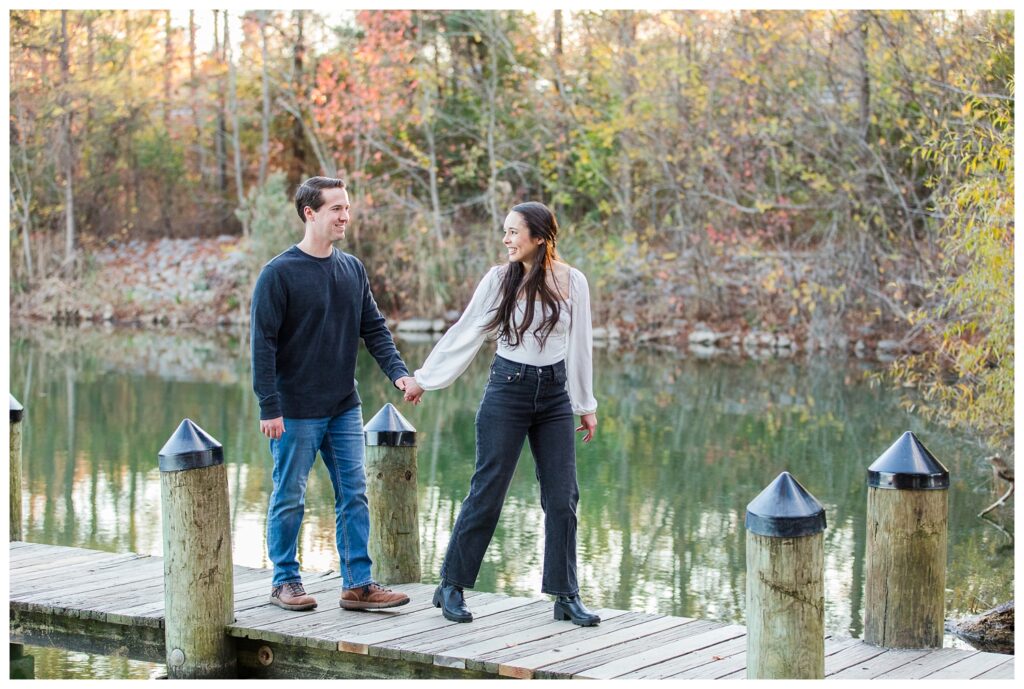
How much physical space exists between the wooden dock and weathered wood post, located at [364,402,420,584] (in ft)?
Answer: 0.49

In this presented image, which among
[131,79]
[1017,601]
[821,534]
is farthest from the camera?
[131,79]

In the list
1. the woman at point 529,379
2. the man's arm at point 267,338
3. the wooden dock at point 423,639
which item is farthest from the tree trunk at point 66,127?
the woman at point 529,379

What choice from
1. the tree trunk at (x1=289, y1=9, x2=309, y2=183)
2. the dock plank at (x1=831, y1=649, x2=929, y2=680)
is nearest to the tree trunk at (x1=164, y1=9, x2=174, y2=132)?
the tree trunk at (x1=289, y1=9, x2=309, y2=183)

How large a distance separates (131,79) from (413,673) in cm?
2500

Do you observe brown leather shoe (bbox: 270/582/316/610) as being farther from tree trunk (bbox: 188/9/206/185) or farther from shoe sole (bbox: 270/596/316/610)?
tree trunk (bbox: 188/9/206/185)

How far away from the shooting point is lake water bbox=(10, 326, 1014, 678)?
7645mm

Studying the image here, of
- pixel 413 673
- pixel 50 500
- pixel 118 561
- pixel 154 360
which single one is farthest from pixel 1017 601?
pixel 154 360

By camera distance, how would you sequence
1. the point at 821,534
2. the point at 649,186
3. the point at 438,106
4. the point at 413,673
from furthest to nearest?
the point at 438,106, the point at 649,186, the point at 413,673, the point at 821,534

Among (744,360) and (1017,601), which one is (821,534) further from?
(744,360)

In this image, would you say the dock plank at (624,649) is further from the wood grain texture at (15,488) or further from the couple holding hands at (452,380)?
the wood grain texture at (15,488)

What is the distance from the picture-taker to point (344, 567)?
5.27 metres

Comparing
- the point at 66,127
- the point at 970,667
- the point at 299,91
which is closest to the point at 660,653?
the point at 970,667
